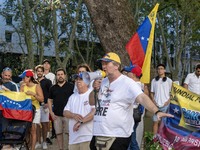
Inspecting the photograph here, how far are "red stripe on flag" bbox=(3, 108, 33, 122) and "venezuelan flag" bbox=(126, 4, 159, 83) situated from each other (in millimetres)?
2213

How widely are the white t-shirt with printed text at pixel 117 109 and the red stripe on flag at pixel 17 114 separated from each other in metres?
3.29

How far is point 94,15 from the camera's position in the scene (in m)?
7.95

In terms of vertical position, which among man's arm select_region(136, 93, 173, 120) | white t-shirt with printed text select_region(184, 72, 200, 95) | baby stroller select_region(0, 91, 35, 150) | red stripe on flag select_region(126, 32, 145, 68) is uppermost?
red stripe on flag select_region(126, 32, 145, 68)

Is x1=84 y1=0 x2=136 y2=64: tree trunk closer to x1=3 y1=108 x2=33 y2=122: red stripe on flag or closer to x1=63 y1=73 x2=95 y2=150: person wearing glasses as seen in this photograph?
x1=63 y1=73 x2=95 y2=150: person wearing glasses

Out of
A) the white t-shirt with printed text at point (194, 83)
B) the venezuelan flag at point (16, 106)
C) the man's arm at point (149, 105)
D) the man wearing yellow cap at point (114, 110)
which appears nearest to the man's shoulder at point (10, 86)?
the venezuelan flag at point (16, 106)

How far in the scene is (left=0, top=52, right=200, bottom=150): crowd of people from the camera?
5121 millimetres

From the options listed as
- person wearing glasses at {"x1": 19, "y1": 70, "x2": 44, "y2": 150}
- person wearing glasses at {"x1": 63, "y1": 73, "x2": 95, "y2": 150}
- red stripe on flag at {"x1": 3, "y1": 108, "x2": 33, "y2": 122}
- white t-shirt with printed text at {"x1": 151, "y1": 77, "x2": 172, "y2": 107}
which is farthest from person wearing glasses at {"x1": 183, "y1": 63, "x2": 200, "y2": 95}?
person wearing glasses at {"x1": 63, "y1": 73, "x2": 95, "y2": 150}

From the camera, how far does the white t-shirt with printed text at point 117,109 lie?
5102 millimetres

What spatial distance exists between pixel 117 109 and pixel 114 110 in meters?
0.04

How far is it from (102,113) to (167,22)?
34.8 metres

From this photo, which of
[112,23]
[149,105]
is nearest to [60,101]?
[112,23]

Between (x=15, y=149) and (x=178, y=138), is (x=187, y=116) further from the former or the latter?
(x=15, y=149)

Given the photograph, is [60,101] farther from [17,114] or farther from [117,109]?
[117,109]

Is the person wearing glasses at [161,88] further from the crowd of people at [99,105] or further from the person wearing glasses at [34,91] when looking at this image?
the person wearing glasses at [34,91]
